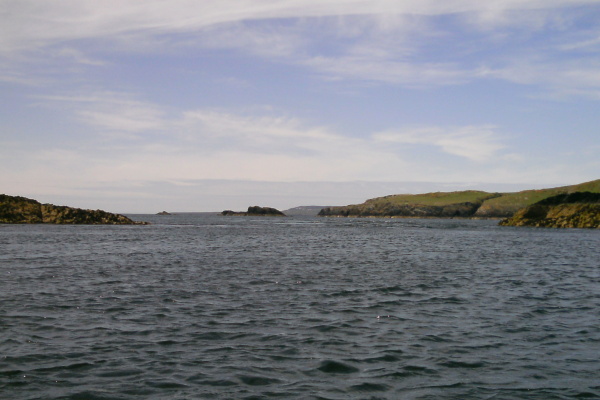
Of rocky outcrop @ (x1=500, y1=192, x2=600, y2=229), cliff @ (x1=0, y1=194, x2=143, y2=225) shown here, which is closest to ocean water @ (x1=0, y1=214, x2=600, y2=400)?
cliff @ (x1=0, y1=194, x2=143, y2=225)

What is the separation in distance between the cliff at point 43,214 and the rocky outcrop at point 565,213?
10222 cm

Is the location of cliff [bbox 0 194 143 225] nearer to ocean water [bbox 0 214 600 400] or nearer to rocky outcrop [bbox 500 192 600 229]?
ocean water [bbox 0 214 600 400]

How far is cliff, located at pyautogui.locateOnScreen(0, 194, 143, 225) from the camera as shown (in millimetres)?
106750

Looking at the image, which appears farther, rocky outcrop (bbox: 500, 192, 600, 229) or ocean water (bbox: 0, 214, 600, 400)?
rocky outcrop (bbox: 500, 192, 600, 229)

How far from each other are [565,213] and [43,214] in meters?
120

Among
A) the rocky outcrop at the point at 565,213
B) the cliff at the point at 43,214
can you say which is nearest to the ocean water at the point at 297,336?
the cliff at the point at 43,214

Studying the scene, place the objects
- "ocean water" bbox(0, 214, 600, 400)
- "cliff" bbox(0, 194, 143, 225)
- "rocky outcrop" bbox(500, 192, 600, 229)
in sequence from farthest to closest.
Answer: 1. "rocky outcrop" bbox(500, 192, 600, 229)
2. "cliff" bbox(0, 194, 143, 225)
3. "ocean water" bbox(0, 214, 600, 400)

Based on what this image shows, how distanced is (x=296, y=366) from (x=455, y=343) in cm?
487

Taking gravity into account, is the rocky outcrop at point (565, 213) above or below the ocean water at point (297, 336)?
above

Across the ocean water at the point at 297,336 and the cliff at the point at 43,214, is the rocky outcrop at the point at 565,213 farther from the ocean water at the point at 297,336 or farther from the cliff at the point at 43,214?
the cliff at the point at 43,214

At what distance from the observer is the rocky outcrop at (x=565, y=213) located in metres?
109

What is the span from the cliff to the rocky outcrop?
102m

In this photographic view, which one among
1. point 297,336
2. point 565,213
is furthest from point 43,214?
point 565,213

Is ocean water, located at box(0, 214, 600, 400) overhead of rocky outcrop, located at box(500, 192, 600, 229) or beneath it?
beneath
